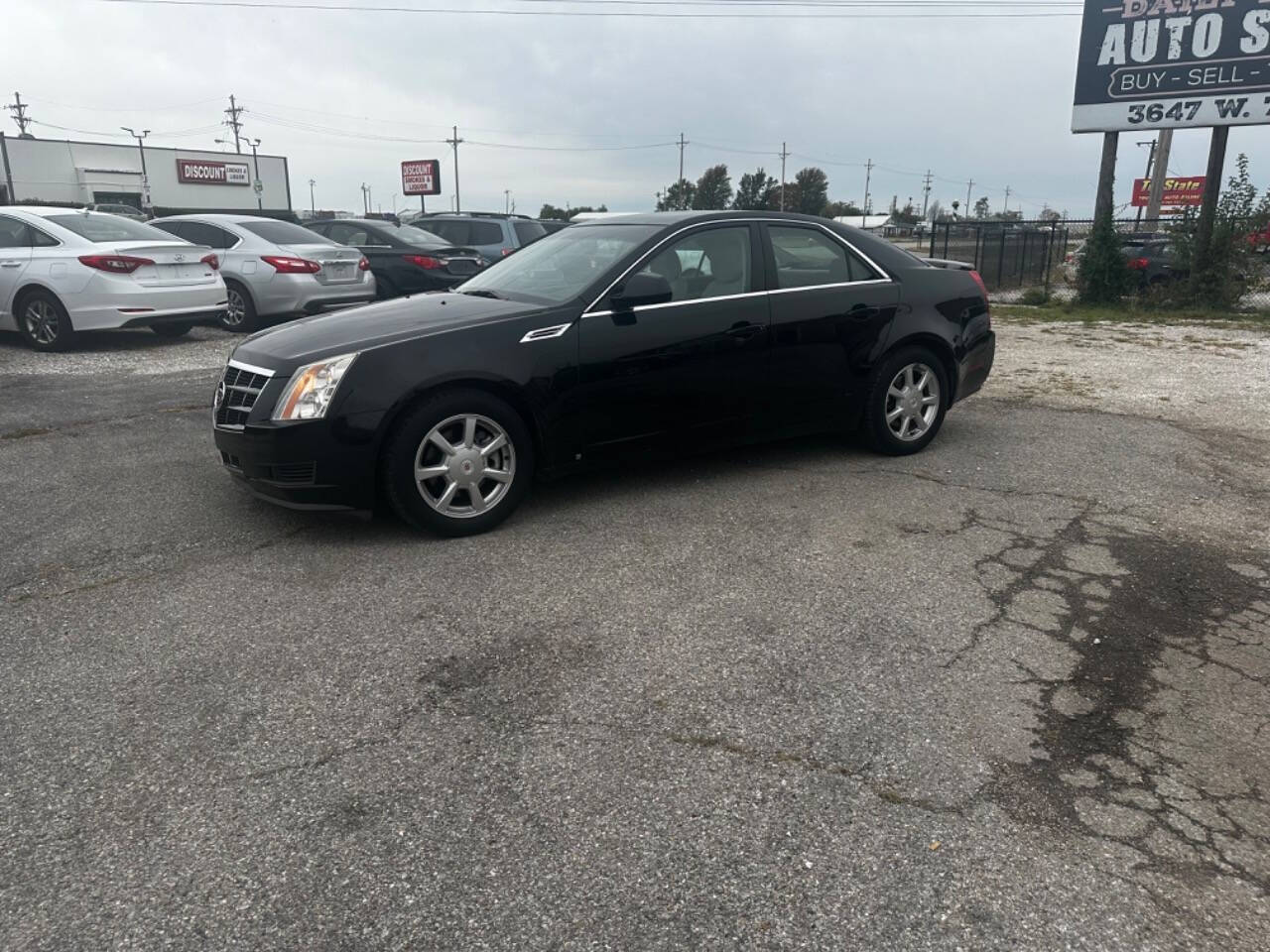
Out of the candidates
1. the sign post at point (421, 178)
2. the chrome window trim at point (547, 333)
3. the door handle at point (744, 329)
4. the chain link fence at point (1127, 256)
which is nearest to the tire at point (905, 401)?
the door handle at point (744, 329)

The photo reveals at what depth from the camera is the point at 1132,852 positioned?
2.52 metres

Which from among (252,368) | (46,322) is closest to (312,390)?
(252,368)

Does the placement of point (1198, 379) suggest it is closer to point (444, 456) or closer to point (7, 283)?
point (444, 456)

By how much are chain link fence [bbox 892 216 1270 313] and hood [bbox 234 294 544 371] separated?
988 centimetres

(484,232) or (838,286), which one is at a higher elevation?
(484,232)

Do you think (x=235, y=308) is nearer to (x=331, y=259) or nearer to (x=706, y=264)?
(x=331, y=259)

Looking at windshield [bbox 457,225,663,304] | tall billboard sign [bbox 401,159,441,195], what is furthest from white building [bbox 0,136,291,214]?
windshield [bbox 457,225,663,304]

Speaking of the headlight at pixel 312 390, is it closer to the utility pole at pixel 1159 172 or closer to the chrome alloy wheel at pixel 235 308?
the chrome alloy wheel at pixel 235 308

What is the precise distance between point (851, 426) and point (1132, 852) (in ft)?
12.7

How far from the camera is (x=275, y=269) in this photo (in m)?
11.8

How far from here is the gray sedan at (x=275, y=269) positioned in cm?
1183

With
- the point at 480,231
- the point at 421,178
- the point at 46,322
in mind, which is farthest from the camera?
the point at 421,178

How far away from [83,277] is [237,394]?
675 cm

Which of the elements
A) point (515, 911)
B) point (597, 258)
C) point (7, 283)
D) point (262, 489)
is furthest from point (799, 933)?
point (7, 283)
